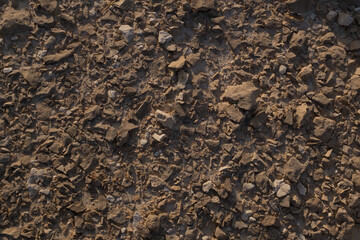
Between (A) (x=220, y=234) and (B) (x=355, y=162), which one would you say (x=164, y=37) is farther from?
(B) (x=355, y=162)

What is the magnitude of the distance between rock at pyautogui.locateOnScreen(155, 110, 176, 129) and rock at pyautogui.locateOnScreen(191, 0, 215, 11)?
0.56 m

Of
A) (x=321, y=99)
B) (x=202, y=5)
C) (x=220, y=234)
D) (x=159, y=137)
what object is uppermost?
(x=202, y=5)

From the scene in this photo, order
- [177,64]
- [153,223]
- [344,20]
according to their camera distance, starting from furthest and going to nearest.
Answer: [344,20] < [177,64] < [153,223]

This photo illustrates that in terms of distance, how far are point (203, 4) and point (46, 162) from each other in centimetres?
109

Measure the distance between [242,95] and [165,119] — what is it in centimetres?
39

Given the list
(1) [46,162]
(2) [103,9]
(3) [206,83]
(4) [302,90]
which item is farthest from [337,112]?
(1) [46,162]

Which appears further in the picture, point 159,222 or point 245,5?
point 245,5

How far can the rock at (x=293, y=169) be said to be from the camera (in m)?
1.88

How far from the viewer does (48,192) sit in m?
1.84

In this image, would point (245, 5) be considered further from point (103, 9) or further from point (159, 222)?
point (159, 222)

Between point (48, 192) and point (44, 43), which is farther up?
point (44, 43)

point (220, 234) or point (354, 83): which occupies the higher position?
point (354, 83)

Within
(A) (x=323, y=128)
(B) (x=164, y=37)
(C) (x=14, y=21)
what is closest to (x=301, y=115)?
(A) (x=323, y=128)

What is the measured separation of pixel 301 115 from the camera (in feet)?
6.20
